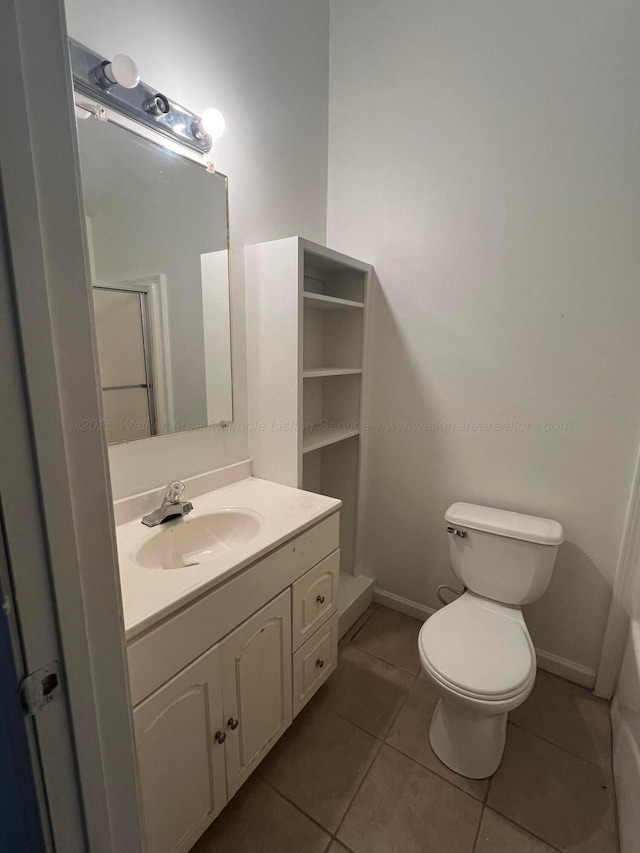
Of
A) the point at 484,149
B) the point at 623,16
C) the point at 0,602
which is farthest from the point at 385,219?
the point at 0,602

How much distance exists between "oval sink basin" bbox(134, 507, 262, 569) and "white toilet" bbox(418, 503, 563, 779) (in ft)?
2.42

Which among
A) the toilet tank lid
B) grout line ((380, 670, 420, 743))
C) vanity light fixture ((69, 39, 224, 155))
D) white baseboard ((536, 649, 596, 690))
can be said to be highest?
vanity light fixture ((69, 39, 224, 155))

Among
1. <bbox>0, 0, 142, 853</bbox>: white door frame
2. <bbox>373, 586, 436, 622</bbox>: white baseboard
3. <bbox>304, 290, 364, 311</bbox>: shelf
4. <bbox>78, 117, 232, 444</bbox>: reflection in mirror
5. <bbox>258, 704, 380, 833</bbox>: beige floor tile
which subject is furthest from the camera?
<bbox>373, 586, 436, 622</bbox>: white baseboard

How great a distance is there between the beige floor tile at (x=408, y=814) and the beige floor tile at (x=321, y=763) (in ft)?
0.14

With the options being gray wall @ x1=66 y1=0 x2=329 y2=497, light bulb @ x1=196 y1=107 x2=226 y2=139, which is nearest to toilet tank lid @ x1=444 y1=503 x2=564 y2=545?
gray wall @ x1=66 y1=0 x2=329 y2=497

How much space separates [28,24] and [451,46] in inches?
71.2

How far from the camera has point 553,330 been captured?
5.03 ft

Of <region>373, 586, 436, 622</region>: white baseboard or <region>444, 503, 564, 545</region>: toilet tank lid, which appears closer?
<region>444, 503, 564, 545</region>: toilet tank lid

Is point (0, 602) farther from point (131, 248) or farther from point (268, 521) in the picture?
point (131, 248)

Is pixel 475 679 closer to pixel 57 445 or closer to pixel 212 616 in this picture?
pixel 212 616

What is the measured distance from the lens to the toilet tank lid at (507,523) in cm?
148

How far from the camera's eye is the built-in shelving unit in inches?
59.1

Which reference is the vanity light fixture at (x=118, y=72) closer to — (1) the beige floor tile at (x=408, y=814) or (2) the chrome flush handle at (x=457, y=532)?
(2) the chrome flush handle at (x=457, y=532)

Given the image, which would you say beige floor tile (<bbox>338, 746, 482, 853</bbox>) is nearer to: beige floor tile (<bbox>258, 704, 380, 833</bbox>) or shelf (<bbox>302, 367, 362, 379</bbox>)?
beige floor tile (<bbox>258, 704, 380, 833</bbox>)
